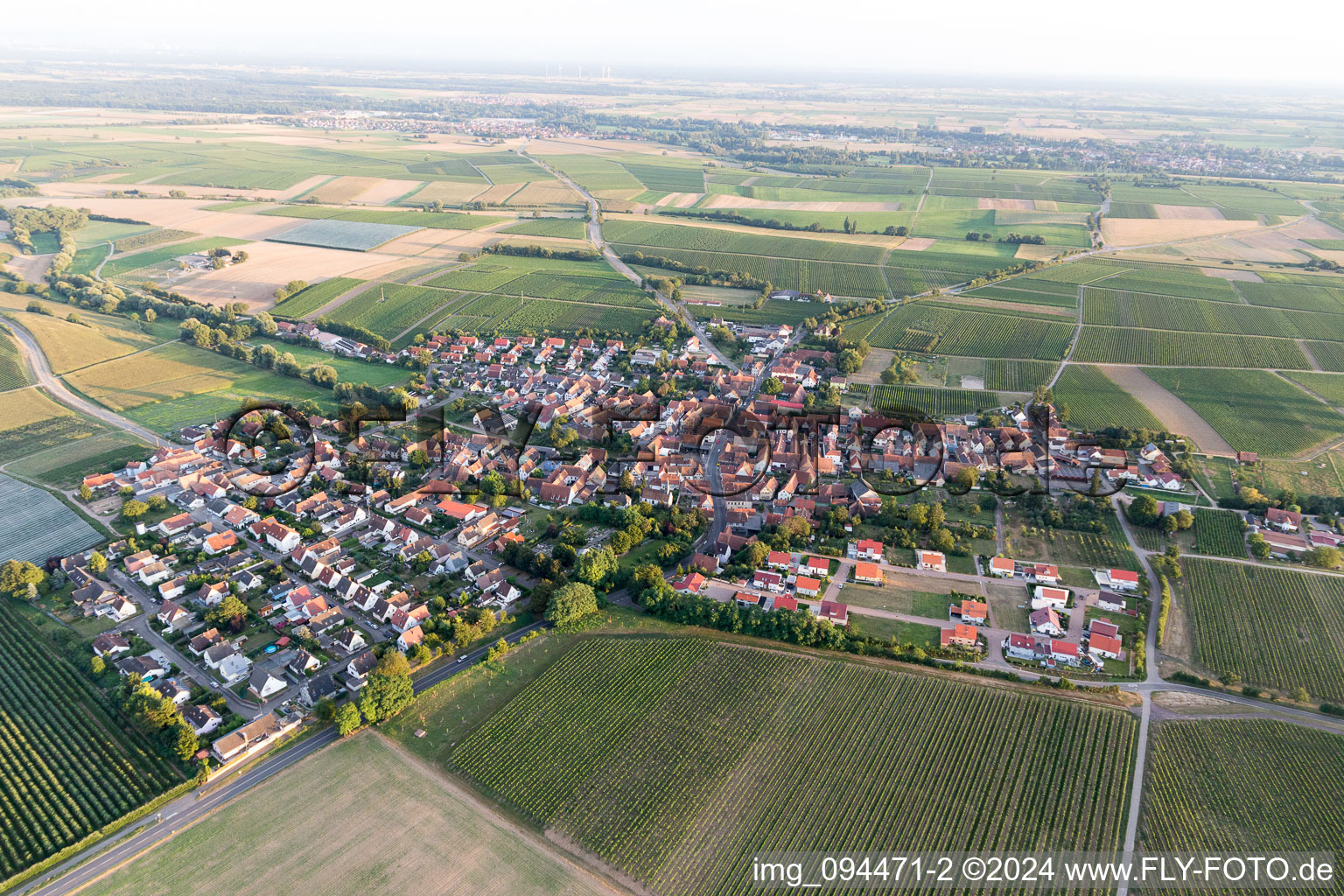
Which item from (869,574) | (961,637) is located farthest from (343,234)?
(961,637)

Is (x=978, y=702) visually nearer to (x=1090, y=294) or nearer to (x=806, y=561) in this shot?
(x=806, y=561)

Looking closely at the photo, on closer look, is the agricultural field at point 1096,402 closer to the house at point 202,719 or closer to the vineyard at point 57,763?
the house at point 202,719

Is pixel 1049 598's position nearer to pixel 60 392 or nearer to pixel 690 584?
pixel 690 584

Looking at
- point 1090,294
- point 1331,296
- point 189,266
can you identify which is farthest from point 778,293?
point 189,266

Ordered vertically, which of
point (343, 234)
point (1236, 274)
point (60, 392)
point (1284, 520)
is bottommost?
point (1284, 520)

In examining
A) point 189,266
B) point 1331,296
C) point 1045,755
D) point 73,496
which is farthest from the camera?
point 189,266

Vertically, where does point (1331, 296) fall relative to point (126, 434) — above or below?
above

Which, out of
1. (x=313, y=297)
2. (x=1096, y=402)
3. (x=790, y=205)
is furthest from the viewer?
(x=790, y=205)
